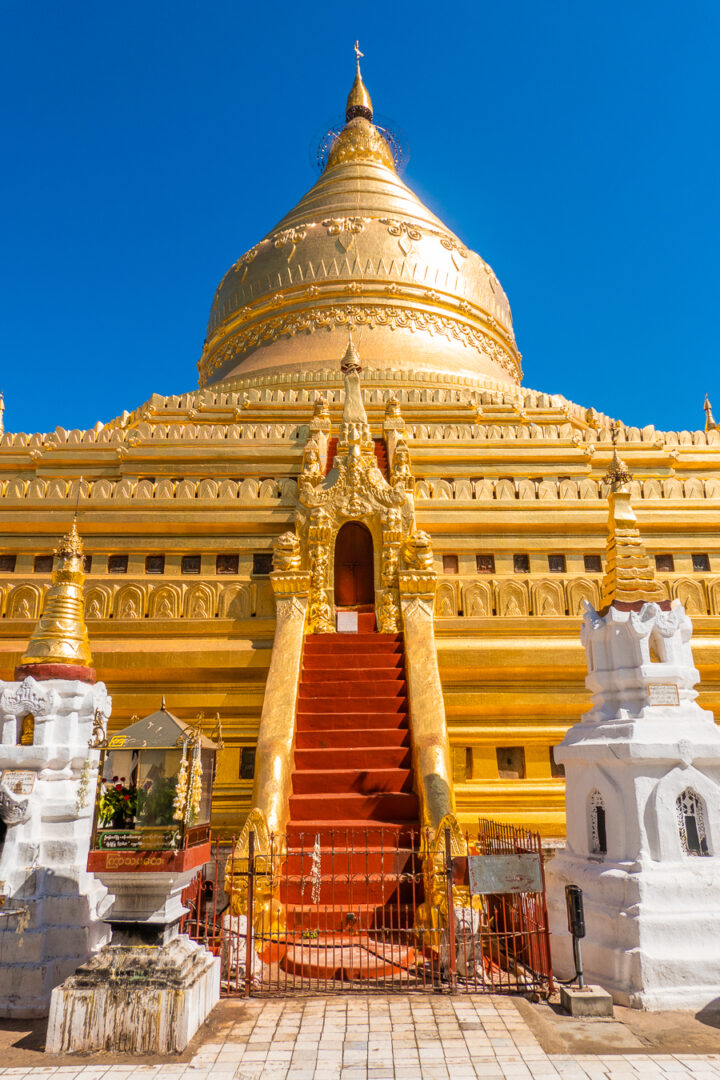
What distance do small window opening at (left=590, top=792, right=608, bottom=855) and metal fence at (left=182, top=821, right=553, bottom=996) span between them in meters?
0.65

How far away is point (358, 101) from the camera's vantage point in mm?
40656

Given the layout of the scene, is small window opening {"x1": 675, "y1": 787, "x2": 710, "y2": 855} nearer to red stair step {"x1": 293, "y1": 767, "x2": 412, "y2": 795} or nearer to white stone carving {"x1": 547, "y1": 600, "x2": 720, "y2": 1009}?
white stone carving {"x1": 547, "y1": 600, "x2": 720, "y2": 1009}

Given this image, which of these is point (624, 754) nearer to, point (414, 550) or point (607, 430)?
point (414, 550)

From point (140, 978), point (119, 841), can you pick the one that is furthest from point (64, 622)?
point (140, 978)

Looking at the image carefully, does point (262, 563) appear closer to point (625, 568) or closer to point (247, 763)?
point (247, 763)

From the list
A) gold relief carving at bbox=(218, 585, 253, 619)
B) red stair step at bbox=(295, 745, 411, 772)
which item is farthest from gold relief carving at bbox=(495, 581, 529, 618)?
gold relief carving at bbox=(218, 585, 253, 619)

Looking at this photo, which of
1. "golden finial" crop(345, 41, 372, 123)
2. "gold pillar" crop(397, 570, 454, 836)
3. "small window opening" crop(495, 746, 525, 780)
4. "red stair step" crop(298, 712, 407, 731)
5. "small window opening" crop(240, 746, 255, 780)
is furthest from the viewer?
"golden finial" crop(345, 41, 372, 123)

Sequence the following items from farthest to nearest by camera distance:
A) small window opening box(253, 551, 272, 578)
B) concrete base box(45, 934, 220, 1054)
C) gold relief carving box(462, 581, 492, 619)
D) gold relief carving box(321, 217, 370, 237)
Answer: gold relief carving box(321, 217, 370, 237) → small window opening box(253, 551, 272, 578) → gold relief carving box(462, 581, 492, 619) → concrete base box(45, 934, 220, 1054)

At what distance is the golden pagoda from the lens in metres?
13.1

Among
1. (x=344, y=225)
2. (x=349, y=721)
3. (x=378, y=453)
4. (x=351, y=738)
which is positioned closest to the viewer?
(x=351, y=738)

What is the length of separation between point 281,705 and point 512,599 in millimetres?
5168

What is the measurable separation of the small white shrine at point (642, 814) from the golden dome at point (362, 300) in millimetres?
16392

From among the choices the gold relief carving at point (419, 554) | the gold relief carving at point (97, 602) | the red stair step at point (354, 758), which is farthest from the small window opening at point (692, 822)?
the gold relief carving at point (97, 602)

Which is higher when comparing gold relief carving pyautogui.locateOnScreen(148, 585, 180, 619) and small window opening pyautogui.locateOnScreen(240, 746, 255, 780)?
gold relief carving pyautogui.locateOnScreen(148, 585, 180, 619)
